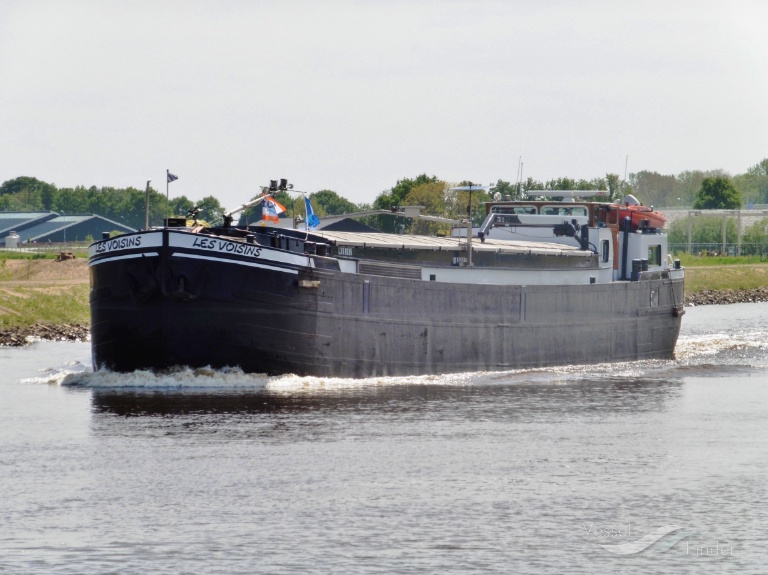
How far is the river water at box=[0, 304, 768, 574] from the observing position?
65.7ft

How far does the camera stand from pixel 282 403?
34031mm

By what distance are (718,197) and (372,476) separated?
149 metres

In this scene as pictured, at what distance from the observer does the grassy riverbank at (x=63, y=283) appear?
61.4 meters

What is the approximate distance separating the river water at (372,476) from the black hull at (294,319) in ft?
2.47

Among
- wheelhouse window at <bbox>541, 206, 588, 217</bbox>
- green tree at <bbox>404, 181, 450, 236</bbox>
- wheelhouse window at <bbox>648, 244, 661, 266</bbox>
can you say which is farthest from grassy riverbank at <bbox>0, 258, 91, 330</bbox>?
green tree at <bbox>404, 181, 450, 236</bbox>

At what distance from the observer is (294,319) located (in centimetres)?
3716

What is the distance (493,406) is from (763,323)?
136 ft

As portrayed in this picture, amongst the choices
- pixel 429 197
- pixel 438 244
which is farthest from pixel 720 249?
pixel 438 244

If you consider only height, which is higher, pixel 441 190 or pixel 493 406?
pixel 441 190

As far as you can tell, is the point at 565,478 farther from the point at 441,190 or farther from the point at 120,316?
the point at 441,190

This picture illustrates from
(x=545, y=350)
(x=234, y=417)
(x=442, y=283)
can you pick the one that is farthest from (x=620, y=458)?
(x=545, y=350)

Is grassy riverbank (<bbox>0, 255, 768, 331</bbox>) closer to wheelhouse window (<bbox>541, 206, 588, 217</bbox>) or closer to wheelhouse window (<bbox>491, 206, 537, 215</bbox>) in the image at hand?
wheelhouse window (<bbox>491, 206, 537, 215</bbox>)

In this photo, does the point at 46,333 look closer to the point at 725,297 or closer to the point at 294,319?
the point at 294,319

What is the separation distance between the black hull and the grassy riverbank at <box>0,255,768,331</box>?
22.5 meters
